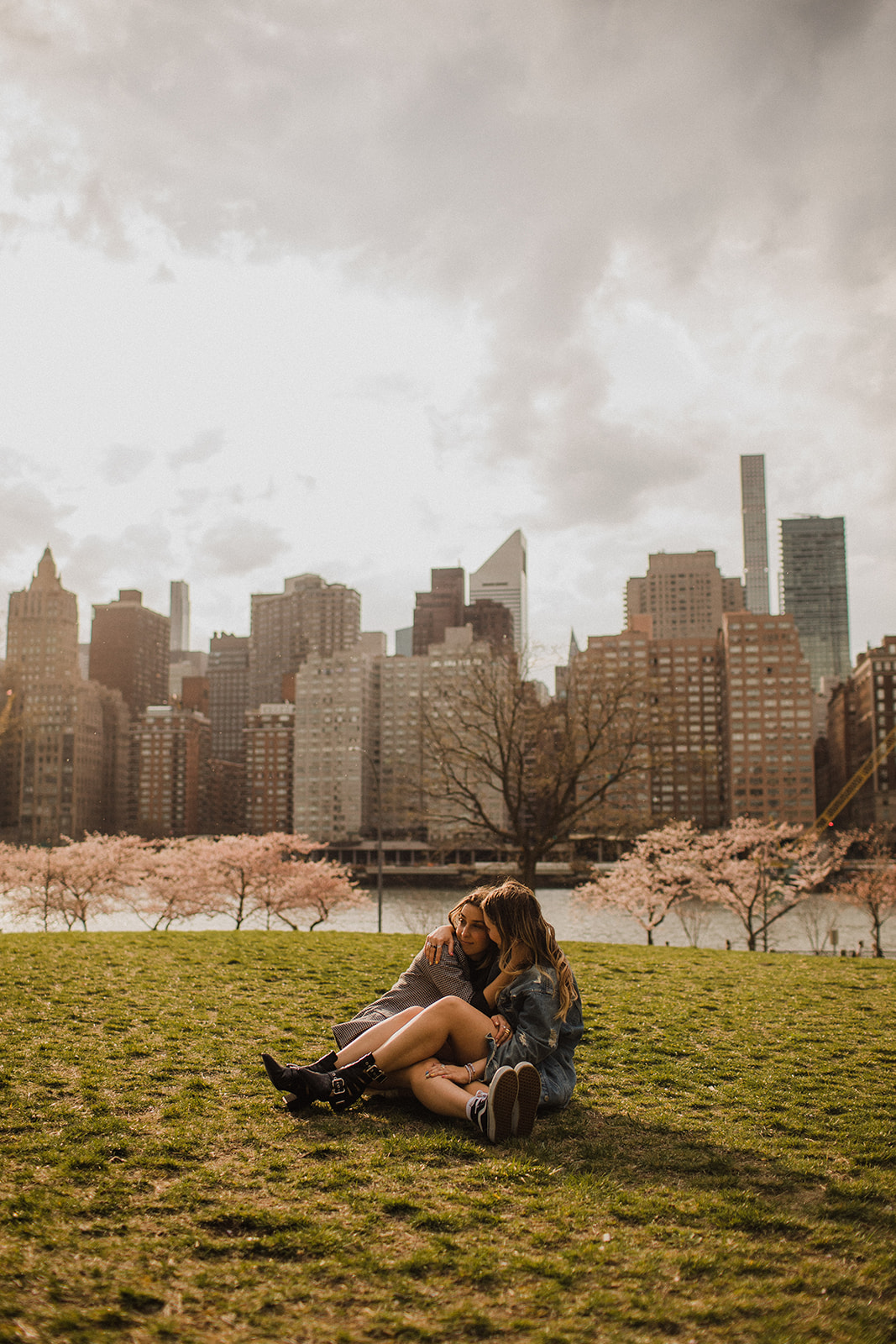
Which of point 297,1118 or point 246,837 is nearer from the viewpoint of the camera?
point 297,1118

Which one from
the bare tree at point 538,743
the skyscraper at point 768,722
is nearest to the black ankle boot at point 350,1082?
the bare tree at point 538,743

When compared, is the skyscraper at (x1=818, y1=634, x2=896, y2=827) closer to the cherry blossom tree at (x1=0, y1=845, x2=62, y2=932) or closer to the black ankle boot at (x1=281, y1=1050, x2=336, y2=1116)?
the cherry blossom tree at (x1=0, y1=845, x2=62, y2=932)

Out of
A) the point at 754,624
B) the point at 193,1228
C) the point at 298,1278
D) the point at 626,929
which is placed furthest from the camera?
the point at 754,624

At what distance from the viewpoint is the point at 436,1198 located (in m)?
3.81

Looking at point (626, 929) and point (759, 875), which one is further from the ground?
point (759, 875)

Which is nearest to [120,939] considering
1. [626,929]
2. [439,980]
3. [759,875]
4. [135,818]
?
[439,980]

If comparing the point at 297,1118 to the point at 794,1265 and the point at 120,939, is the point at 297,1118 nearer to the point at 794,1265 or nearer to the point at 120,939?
the point at 794,1265

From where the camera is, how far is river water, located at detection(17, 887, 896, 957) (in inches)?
1729

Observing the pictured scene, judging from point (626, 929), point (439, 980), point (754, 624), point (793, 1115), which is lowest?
point (626, 929)

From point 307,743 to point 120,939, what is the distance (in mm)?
113252

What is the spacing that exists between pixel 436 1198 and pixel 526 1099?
0.83 meters

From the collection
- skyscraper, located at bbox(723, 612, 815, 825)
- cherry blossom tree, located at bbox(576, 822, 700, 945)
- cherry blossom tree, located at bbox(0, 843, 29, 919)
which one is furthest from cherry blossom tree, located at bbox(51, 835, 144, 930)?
skyscraper, located at bbox(723, 612, 815, 825)

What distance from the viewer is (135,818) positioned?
436 ft

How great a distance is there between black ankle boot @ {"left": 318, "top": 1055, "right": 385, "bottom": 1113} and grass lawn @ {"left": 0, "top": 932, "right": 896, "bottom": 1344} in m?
0.13
